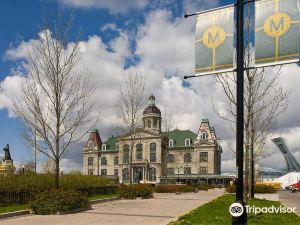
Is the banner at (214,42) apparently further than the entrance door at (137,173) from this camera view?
No

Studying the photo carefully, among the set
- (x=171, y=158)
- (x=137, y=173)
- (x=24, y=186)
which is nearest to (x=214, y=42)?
(x=24, y=186)

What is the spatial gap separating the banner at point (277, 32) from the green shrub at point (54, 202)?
42.1ft

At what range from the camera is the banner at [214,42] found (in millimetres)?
7703

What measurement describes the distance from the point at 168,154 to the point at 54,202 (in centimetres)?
9322

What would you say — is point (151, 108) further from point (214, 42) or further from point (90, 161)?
point (214, 42)

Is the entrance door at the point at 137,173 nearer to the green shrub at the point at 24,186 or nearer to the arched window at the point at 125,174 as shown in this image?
the arched window at the point at 125,174

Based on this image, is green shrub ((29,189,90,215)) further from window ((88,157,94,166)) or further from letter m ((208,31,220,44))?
window ((88,157,94,166))

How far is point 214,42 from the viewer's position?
7840 millimetres

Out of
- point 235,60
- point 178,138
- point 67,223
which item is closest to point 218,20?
point 235,60

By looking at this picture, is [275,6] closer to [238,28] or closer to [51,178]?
[238,28]

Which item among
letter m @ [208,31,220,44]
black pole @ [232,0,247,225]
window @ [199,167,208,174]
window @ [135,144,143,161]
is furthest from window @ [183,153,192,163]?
black pole @ [232,0,247,225]

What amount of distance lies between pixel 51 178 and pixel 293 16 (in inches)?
854

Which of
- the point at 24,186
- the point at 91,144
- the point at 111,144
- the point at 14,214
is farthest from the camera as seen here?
the point at 91,144

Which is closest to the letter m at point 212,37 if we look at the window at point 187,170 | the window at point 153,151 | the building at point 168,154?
the building at point 168,154
